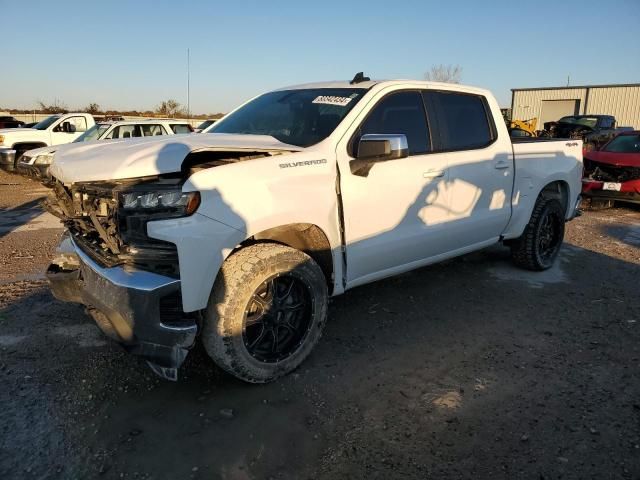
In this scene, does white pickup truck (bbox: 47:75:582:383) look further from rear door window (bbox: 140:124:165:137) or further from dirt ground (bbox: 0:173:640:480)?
rear door window (bbox: 140:124:165:137)

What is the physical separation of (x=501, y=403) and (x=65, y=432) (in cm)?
247

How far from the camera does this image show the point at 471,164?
14.6 feet

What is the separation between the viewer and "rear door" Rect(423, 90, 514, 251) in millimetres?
4285

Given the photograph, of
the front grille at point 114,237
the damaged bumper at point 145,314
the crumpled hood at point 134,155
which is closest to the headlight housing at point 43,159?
the crumpled hood at point 134,155

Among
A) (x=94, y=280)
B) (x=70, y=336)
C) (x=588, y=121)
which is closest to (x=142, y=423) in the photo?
(x=94, y=280)

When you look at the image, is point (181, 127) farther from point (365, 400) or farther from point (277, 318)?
point (365, 400)

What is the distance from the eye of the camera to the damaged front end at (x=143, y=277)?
2.67m

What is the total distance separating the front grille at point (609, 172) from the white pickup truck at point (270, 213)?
6.24m

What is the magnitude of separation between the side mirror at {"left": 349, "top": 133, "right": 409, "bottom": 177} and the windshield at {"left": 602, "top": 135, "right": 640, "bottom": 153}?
872 cm

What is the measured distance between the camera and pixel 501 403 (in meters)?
3.05

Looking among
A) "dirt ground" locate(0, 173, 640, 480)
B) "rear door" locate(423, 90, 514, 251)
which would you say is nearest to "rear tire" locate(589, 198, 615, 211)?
"dirt ground" locate(0, 173, 640, 480)

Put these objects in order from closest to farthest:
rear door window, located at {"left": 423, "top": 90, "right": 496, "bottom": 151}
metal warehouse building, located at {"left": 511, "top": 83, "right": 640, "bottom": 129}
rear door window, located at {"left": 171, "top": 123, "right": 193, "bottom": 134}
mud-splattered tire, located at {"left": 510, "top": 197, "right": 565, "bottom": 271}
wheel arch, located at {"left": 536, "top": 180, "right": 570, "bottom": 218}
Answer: rear door window, located at {"left": 423, "top": 90, "right": 496, "bottom": 151} → mud-splattered tire, located at {"left": 510, "top": 197, "right": 565, "bottom": 271} → wheel arch, located at {"left": 536, "top": 180, "right": 570, "bottom": 218} → rear door window, located at {"left": 171, "top": 123, "right": 193, "bottom": 134} → metal warehouse building, located at {"left": 511, "top": 83, "right": 640, "bottom": 129}

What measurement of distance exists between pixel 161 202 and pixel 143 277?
41cm

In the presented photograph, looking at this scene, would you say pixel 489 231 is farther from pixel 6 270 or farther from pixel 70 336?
pixel 6 270
